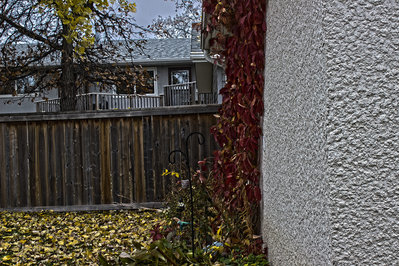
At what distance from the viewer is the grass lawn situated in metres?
4.46

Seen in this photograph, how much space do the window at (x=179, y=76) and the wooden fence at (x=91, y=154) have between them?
1144cm

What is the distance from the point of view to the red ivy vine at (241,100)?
2.74 metres

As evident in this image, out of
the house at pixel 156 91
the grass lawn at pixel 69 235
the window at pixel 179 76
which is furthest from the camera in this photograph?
the window at pixel 179 76

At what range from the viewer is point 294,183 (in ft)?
5.91

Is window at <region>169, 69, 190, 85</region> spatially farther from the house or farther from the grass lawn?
the grass lawn

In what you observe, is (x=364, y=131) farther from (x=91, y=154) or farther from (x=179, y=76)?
(x=179, y=76)

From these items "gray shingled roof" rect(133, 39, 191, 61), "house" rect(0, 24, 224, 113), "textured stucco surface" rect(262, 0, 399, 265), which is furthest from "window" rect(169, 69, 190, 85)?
"textured stucco surface" rect(262, 0, 399, 265)

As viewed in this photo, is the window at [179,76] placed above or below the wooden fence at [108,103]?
above

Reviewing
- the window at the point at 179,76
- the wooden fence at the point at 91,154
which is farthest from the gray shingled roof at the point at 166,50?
the wooden fence at the point at 91,154

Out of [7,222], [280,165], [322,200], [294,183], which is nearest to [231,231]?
[280,165]

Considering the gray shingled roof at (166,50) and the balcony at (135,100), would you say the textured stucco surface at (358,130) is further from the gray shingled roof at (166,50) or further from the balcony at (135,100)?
the gray shingled roof at (166,50)

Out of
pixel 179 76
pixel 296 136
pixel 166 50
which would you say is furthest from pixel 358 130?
pixel 179 76

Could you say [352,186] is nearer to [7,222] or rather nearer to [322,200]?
[322,200]

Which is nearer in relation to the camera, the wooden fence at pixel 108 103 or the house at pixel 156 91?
the house at pixel 156 91
